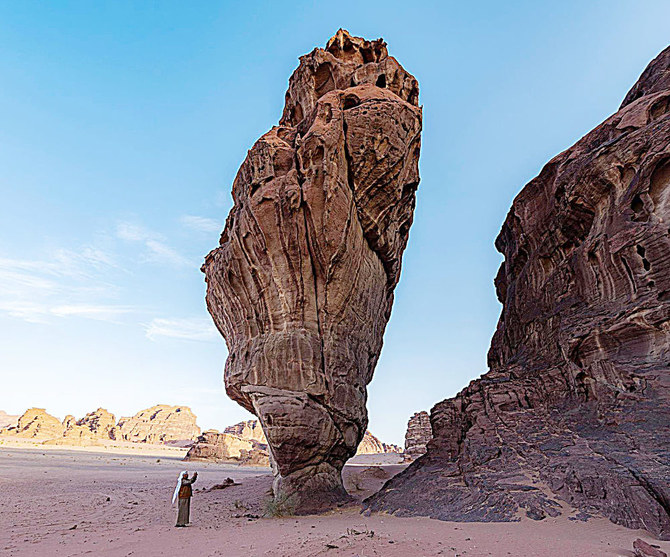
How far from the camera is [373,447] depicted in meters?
105

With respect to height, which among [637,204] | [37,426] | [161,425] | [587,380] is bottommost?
[37,426]

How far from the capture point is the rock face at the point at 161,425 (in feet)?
357

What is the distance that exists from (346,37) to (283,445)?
2123cm

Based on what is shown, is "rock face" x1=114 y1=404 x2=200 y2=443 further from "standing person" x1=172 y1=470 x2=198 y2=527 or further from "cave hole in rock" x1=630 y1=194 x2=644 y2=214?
"cave hole in rock" x1=630 y1=194 x2=644 y2=214

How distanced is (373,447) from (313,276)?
100889 mm

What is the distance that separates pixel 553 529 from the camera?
754cm

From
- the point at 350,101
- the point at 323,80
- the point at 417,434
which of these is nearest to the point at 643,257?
the point at 350,101

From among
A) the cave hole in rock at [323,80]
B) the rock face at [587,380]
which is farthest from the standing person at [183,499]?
the cave hole in rock at [323,80]

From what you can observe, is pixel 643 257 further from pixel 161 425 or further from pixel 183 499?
pixel 161 425

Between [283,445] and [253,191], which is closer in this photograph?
[283,445]

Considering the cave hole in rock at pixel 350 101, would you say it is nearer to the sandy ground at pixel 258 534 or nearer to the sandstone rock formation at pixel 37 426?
the sandy ground at pixel 258 534

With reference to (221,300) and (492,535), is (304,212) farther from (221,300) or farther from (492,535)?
(492,535)

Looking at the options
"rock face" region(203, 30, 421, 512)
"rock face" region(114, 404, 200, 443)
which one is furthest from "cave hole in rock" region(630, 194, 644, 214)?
"rock face" region(114, 404, 200, 443)

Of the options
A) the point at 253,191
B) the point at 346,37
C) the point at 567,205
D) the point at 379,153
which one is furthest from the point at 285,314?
the point at 346,37
